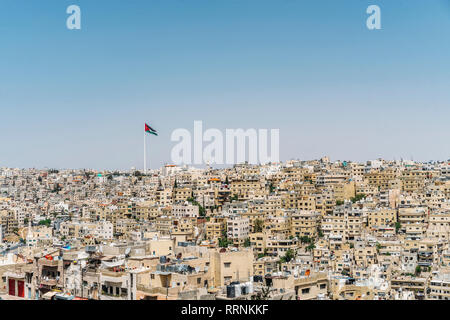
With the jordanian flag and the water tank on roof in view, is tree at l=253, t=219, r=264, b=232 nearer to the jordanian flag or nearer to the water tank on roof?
the jordanian flag

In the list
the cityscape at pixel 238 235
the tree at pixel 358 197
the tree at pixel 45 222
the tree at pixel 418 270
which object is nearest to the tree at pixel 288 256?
the cityscape at pixel 238 235

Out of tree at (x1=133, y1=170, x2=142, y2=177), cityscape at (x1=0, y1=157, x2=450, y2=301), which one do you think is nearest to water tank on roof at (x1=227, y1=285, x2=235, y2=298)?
cityscape at (x1=0, y1=157, x2=450, y2=301)

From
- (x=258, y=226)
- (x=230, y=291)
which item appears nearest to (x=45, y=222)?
(x=258, y=226)

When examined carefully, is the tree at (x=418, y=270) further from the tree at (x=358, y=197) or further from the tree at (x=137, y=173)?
the tree at (x=137, y=173)

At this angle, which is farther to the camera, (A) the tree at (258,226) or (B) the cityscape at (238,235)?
(A) the tree at (258,226)

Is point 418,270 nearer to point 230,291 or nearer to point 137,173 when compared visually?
point 230,291

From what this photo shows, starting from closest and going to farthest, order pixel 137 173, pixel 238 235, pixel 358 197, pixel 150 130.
Answer: pixel 150 130, pixel 238 235, pixel 358 197, pixel 137 173

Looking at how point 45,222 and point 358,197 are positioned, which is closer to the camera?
point 358,197

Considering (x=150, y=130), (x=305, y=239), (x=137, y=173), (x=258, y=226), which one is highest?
(x=150, y=130)

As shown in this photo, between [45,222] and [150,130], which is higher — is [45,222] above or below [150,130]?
below
